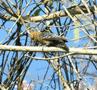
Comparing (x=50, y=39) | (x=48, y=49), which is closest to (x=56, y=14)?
(x=50, y=39)

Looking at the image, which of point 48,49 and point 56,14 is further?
point 56,14

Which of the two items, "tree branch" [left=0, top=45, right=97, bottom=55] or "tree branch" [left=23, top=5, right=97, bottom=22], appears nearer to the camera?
"tree branch" [left=0, top=45, right=97, bottom=55]

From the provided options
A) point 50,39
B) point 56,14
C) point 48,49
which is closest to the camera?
point 48,49

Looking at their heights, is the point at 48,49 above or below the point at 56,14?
above

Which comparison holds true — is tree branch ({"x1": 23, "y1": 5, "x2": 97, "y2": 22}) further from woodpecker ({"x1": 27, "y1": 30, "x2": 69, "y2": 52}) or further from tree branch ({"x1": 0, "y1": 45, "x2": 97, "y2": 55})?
tree branch ({"x1": 0, "y1": 45, "x2": 97, "y2": 55})

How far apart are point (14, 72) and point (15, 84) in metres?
0.06

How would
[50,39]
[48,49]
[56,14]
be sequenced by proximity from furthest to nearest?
[56,14] → [50,39] → [48,49]

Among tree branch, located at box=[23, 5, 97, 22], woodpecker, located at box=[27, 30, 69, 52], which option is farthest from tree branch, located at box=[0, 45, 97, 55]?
tree branch, located at box=[23, 5, 97, 22]

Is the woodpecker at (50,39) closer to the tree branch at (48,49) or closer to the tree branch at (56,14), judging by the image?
the tree branch at (48,49)

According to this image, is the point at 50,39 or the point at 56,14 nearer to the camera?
the point at 50,39

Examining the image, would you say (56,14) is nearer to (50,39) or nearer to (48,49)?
(50,39)

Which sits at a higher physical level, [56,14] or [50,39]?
[50,39]

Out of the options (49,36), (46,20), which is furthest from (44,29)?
(49,36)

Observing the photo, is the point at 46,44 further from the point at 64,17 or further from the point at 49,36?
the point at 64,17
